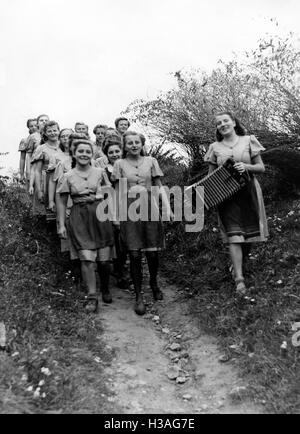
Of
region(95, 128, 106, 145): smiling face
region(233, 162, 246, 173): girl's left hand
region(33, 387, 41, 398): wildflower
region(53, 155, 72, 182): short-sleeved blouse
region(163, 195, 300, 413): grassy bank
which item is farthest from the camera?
region(95, 128, 106, 145): smiling face

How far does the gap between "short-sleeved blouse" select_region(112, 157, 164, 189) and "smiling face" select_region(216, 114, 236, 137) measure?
3.06 ft

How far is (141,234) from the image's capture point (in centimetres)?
643

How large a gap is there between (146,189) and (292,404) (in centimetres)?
310

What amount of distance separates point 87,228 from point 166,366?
1849 mm

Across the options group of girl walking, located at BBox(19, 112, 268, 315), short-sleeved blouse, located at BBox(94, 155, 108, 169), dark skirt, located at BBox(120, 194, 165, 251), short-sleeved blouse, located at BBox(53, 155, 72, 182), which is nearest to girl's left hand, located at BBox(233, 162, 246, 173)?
group of girl walking, located at BBox(19, 112, 268, 315)

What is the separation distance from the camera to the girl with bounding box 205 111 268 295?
6000 millimetres

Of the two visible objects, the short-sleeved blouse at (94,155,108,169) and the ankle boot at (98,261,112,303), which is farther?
the short-sleeved blouse at (94,155,108,169)

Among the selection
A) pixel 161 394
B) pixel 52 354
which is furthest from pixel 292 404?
pixel 52 354

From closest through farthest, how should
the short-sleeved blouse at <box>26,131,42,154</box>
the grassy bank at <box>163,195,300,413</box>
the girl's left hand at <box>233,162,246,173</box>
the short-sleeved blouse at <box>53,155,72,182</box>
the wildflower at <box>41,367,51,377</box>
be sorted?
the wildflower at <box>41,367,51,377</box> → the grassy bank at <box>163,195,300,413</box> → the girl's left hand at <box>233,162,246,173</box> → the short-sleeved blouse at <box>53,155,72,182</box> → the short-sleeved blouse at <box>26,131,42,154</box>

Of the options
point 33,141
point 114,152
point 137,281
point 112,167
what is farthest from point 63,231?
point 33,141

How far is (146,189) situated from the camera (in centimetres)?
646

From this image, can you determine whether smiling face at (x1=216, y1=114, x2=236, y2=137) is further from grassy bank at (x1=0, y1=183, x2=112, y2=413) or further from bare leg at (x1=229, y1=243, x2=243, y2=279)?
grassy bank at (x1=0, y1=183, x2=112, y2=413)
